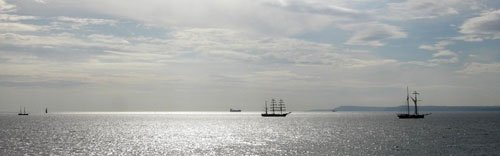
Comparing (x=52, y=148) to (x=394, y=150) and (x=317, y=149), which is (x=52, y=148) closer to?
(x=317, y=149)

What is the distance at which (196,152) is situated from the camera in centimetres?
8738

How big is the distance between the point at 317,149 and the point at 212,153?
19071mm

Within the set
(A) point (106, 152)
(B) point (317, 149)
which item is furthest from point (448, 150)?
(A) point (106, 152)

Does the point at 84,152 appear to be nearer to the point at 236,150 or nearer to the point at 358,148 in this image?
the point at 236,150

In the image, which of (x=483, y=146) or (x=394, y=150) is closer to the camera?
(x=394, y=150)

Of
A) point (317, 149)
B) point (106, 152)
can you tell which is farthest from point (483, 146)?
point (106, 152)

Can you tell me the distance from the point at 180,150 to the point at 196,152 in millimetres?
6179

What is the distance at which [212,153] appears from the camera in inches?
3342

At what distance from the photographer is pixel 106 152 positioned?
88250 mm

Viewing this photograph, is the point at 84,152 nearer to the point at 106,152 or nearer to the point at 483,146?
the point at 106,152

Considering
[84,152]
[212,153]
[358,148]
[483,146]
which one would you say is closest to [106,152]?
[84,152]

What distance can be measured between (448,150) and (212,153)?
40.0 metres

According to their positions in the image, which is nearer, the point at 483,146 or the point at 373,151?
the point at 373,151

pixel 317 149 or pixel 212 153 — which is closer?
pixel 212 153
